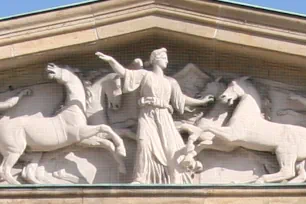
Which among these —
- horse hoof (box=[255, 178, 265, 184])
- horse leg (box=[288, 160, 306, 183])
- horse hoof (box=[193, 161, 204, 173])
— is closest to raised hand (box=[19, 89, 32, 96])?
horse hoof (box=[193, 161, 204, 173])

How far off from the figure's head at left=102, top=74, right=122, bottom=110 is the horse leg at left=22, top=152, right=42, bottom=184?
3.06 feet

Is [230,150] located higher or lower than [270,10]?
lower

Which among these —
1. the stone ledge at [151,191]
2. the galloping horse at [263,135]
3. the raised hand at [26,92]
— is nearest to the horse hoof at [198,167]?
the stone ledge at [151,191]

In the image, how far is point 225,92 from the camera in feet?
63.6

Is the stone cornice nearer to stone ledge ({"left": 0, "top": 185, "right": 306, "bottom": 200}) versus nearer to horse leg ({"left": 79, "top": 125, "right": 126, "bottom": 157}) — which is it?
horse leg ({"left": 79, "top": 125, "right": 126, "bottom": 157})

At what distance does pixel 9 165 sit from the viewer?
19094 mm

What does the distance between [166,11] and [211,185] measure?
1.96 meters

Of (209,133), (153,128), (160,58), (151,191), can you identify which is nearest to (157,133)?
(153,128)

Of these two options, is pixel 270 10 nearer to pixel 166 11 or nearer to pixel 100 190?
pixel 166 11

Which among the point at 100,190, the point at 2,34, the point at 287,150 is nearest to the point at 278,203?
the point at 287,150

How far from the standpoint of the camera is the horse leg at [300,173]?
1900 cm

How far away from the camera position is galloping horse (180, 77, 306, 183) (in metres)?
19.1

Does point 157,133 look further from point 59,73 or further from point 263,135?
point 59,73

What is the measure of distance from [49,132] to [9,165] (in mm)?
546
